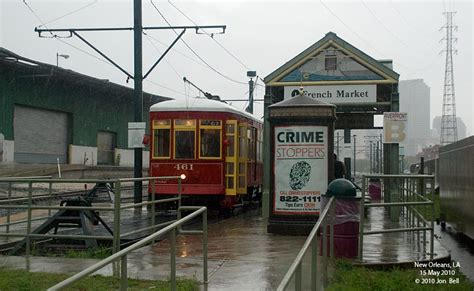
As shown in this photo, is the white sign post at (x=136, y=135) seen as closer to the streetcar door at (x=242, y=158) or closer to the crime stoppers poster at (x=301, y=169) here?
the streetcar door at (x=242, y=158)

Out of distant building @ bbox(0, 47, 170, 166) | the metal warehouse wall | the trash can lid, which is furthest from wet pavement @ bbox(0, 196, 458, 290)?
the metal warehouse wall

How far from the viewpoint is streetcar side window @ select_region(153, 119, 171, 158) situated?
1642 cm

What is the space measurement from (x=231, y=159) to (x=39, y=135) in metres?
23.8

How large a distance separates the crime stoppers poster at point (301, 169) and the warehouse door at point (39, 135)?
26.2 meters

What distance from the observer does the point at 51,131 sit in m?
38.4

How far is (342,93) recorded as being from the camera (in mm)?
15734

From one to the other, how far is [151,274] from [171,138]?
8.69 metres

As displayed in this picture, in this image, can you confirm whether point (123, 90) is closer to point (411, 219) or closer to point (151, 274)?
point (411, 219)

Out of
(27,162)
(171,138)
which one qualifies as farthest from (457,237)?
(27,162)

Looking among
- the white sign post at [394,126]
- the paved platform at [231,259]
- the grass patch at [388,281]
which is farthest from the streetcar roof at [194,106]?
the grass patch at [388,281]

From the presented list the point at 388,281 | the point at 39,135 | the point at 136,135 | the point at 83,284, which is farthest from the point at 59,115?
the point at 388,281

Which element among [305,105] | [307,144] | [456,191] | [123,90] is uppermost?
[123,90]

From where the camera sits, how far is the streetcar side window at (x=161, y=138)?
647 inches

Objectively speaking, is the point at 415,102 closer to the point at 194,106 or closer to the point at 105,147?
the point at 105,147
